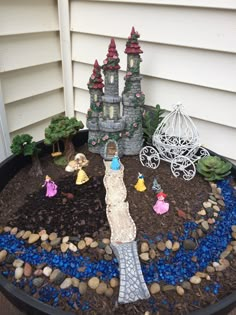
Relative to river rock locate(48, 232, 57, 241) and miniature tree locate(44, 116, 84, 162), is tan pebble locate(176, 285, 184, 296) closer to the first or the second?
river rock locate(48, 232, 57, 241)

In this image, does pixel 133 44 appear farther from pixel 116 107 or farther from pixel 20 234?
pixel 20 234

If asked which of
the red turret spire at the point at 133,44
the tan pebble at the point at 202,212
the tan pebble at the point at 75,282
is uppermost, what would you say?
the red turret spire at the point at 133,44

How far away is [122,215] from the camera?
0.96 m

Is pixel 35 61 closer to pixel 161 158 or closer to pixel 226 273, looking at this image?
pixel 161 158

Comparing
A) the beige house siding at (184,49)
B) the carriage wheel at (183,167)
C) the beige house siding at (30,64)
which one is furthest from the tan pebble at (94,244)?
the beige house siding at (30,64)

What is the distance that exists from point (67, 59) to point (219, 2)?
780 mm

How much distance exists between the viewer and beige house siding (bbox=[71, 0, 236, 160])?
1.02 m

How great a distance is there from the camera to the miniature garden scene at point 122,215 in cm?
77

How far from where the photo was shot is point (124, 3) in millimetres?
1176

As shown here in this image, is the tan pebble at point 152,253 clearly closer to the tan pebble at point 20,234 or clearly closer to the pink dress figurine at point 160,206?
the pink dress figurine at point 160,206

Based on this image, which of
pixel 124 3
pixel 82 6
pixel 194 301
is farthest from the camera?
pixel 82 6

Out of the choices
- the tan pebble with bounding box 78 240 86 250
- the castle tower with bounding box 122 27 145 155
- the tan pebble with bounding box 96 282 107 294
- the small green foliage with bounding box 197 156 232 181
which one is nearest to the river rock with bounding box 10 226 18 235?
the tan pebble with bounding box 78 240 86 250

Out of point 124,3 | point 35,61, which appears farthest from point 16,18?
point 124,3

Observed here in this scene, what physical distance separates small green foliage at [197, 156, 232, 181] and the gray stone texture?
0.43m
